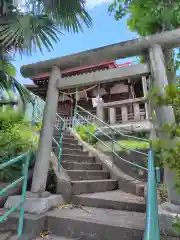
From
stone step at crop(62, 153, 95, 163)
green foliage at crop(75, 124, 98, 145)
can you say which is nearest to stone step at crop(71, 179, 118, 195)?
stone step at crop(62, 153, 95, 163)

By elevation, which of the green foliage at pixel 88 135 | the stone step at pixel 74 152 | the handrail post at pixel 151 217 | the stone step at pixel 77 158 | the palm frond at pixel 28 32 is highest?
the palm frond at pixel 28 32

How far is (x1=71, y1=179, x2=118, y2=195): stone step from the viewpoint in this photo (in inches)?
120

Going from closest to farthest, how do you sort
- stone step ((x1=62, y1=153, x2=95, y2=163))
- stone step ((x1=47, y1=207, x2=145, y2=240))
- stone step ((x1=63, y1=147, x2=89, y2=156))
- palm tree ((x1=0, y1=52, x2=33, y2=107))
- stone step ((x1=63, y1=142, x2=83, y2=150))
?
stone step ((x1=47, y1=207, x2=145, y2=240)) < palm tree ((x1=0, y1=52, x2=33, y2=107)) < stone step ((x1=62, y1=153, x2=95, y2=163)) < stone step ((x1=63, y1=147, x2=89, y2=156)) < stone step ((x1=63, y1=142, x2=83, y2=150))

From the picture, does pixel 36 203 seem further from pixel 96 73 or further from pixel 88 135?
pixel 88 135

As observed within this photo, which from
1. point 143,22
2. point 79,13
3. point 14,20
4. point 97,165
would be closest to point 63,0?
point 79,13

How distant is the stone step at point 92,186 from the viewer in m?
3.05

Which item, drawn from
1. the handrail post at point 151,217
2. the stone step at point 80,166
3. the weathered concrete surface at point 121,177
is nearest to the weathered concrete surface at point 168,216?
the handrail post at point 151,217

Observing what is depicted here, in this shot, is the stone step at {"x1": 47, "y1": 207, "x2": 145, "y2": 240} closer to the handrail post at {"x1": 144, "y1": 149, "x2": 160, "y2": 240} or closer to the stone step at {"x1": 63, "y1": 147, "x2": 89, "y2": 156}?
the handrail post at {"x1": 144, "y1": 149, "x2": 160, "y2": 240}

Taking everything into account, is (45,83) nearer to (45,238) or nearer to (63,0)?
(63,0)

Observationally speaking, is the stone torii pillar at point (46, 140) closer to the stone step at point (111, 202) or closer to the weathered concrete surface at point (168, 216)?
the stone step at point (111, 202)

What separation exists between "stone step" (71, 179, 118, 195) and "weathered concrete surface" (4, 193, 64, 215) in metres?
0.49

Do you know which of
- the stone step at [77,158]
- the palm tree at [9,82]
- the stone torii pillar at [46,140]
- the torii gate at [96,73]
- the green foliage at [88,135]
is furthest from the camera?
the green foliage at [88,135]

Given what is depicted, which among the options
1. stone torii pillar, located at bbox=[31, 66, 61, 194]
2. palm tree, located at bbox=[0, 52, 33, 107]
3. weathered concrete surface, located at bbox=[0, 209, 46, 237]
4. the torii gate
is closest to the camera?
weathered concrete surface, located at bbox=[0, 209, 46, 237]

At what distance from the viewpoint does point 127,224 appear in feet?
6.47
